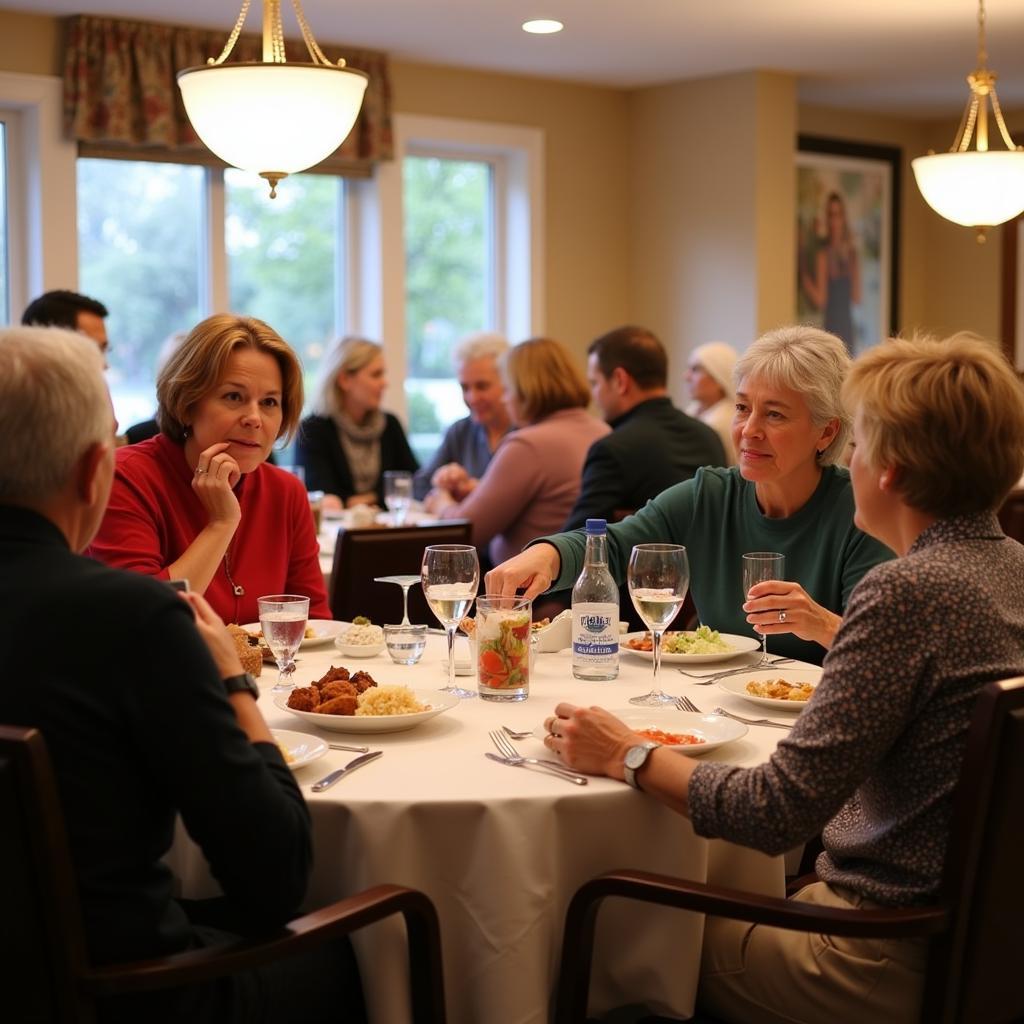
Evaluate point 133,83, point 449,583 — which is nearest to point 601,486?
point 449,583

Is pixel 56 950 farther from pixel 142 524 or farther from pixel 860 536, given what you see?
pixel 860 536

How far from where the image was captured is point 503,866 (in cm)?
158

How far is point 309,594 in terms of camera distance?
9.11ft

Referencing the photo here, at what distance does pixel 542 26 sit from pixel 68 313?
2607mm

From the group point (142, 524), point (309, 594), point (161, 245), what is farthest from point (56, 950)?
point (161, 245)

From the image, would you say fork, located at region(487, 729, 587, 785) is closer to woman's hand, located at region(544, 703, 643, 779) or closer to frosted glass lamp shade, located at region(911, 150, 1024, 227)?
woman's hand, located at region(544, 703, 643, 779)

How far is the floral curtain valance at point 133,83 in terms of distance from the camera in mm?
5684

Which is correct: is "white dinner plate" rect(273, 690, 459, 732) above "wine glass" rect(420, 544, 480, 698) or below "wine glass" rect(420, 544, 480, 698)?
below

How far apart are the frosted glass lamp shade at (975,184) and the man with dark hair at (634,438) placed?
3.24ft

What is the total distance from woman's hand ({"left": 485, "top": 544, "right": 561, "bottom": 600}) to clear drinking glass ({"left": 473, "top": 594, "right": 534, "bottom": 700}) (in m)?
0.29

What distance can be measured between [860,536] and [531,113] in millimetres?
5203

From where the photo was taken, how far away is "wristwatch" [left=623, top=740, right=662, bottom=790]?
162 cm

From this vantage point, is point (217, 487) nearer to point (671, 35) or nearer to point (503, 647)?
point (503, 647)

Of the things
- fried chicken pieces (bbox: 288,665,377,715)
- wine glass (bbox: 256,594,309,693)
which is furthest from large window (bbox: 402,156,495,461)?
fried chicken pieces (bbox: 288,665,377,715)
